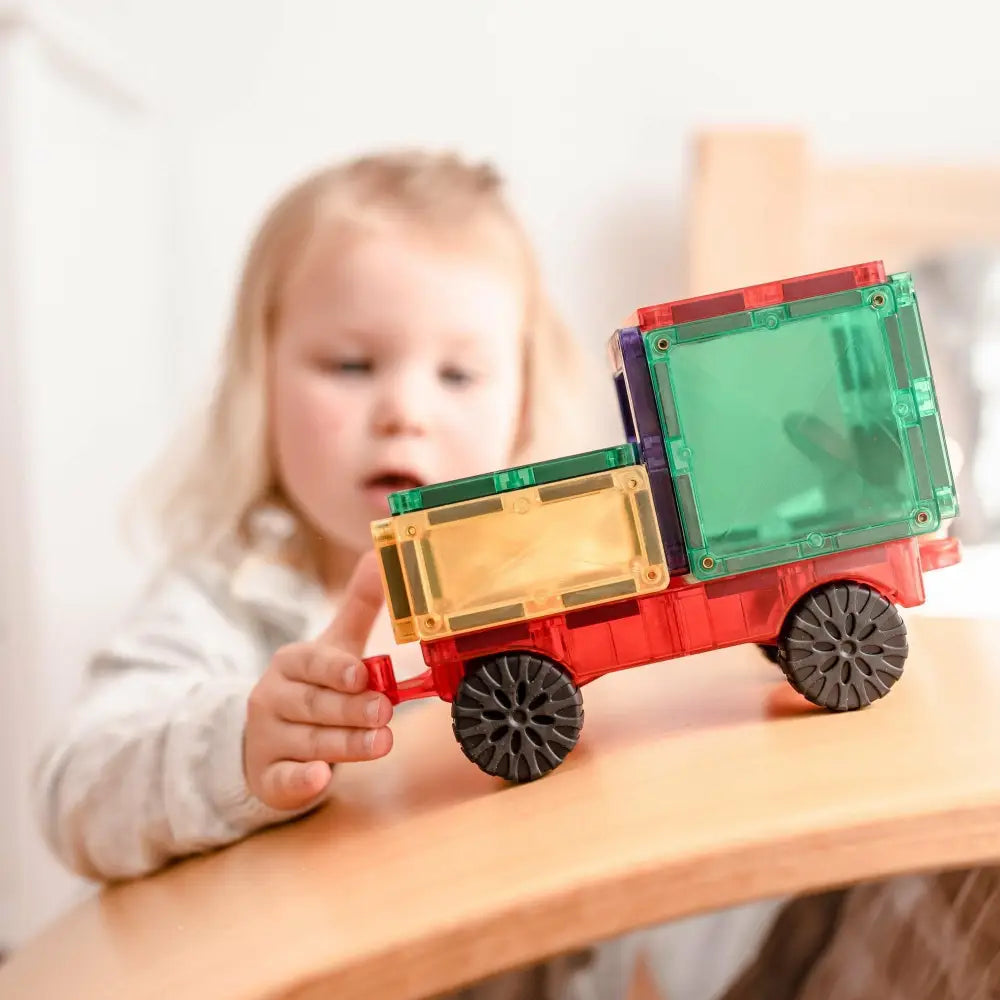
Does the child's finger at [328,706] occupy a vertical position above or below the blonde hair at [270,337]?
below

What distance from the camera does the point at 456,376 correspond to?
67cm

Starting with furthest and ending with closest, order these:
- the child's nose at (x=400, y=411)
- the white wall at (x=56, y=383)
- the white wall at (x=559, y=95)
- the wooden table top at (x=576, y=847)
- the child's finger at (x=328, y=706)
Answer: the white wall at (x=559, y=95), the white wall at (x=56, y=383), the child's nose at (x=400, y=411), the child's finger at (x=328, y=706), the wooden table top at (x=576, y=847)

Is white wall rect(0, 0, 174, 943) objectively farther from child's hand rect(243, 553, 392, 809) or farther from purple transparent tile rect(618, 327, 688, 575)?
purple transparent tile rect(618, 327, 688, 575)

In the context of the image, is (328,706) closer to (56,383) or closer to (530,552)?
(530,552)

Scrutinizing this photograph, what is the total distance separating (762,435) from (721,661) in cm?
16

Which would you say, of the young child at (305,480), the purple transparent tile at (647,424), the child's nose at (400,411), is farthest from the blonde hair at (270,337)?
the purple transparent tile at (647,424)

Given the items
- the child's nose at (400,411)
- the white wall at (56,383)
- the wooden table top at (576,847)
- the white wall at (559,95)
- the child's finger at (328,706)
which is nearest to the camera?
the wooden table top at (576,847)

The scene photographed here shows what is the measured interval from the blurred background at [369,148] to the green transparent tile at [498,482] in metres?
0.65

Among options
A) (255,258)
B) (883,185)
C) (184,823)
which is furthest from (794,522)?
(883,185)

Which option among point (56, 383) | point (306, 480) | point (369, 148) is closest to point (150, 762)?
point (306, 480)

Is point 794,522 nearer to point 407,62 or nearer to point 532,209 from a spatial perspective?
point 532,209

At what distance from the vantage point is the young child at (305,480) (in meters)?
0.44

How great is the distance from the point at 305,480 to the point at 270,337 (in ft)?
0.39

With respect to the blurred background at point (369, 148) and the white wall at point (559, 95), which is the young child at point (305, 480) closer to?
the blurred background at point (369, 148)
